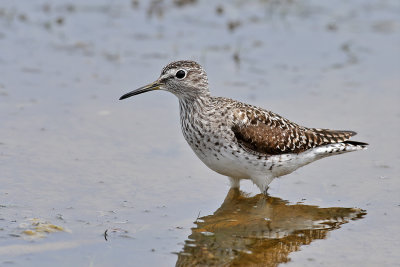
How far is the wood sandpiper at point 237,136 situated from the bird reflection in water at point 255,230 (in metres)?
0.45

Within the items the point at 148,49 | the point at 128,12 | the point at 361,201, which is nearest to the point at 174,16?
the point at 128,12

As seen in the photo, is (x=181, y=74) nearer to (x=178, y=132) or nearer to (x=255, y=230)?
(x=178, y=132)

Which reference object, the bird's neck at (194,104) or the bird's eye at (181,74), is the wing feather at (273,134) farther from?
the bird's eye at (181,74)

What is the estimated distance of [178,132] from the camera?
1248 cm

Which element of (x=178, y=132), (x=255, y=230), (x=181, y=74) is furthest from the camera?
(x=178, y=132)

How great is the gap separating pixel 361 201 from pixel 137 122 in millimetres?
4292

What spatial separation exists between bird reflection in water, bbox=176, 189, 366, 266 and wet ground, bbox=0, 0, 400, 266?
0.03 metres

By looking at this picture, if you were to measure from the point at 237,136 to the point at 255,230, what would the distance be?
155 cm

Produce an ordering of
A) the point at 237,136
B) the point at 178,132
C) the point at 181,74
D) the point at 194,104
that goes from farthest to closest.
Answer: the point at 178,132 < the point at 181,74 < the point at 194,104 < the point at 237,136

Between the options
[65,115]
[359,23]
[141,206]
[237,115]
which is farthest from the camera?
[359,23]

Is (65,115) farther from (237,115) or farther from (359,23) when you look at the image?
(359,23)

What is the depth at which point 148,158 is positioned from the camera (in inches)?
447

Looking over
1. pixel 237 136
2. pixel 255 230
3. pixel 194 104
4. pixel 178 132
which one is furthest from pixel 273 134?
pixel 178 132

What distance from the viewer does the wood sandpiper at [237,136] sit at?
10133 mm
